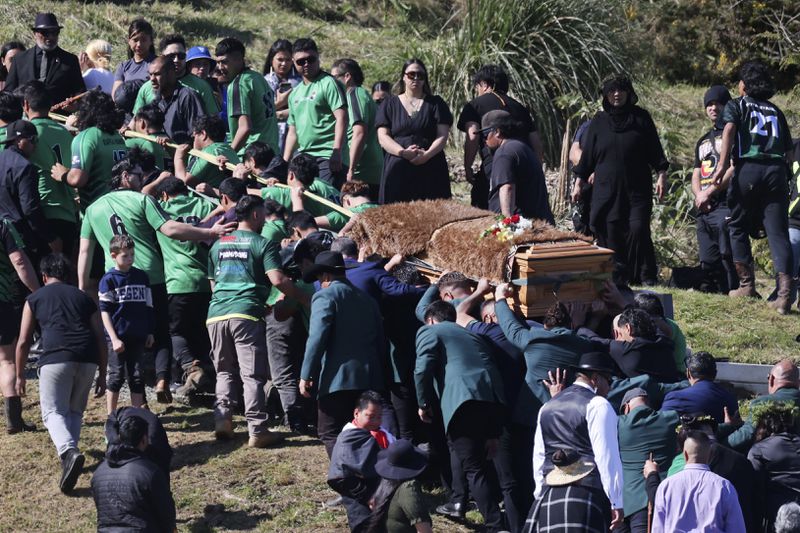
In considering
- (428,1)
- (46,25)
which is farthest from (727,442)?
(428,1)

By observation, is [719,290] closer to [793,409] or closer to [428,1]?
→ [793,409]

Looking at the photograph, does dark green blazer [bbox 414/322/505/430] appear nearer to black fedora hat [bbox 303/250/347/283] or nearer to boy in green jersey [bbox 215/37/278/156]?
black fedora hat [bbox 303/250/347/283]

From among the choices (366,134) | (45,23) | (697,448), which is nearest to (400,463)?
(697,448)

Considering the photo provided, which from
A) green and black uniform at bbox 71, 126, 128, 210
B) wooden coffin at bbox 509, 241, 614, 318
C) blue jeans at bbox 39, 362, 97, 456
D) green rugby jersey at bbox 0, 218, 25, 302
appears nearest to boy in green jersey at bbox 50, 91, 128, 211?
green and black uniform at bbox 71, 126, 128, 210

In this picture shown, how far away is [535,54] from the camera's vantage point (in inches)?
676

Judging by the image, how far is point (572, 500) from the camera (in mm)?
7262

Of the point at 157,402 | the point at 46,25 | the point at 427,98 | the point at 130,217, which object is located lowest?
the point at 157,402

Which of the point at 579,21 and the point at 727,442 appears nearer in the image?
the point at 727,442

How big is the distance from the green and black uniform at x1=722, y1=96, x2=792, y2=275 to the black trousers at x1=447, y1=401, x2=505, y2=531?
14.6ft

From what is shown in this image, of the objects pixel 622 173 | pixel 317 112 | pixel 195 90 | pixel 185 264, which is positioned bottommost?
pixel 185 264

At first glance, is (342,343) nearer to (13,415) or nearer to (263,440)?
(263,440)

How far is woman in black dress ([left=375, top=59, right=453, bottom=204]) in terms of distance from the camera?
1177 cm

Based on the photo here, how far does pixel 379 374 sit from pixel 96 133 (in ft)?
12.3

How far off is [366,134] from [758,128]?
354cm
